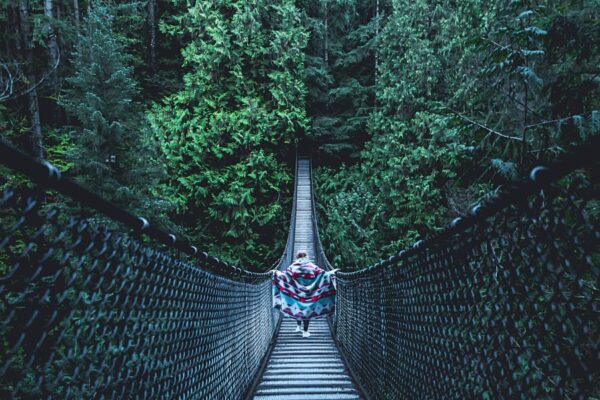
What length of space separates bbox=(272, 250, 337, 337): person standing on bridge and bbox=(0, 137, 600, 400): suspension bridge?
2.65 m

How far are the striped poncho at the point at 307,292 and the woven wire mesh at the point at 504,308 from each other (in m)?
2.93

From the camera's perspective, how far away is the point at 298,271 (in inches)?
217

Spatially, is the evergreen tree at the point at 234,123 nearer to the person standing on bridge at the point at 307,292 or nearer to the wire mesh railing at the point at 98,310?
the person standing on bridge at the point at 307,292

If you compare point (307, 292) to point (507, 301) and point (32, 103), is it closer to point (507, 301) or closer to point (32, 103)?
point (507, 301)

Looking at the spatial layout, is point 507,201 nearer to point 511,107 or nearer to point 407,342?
point 407,342

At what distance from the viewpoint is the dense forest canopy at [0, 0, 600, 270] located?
7.68 metres

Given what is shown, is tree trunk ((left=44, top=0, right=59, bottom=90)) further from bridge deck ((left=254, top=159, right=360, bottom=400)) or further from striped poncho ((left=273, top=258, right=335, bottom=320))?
bridge deck ((left=254, top=159, right=360, bottom=400))

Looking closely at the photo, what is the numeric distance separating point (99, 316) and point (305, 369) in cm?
328

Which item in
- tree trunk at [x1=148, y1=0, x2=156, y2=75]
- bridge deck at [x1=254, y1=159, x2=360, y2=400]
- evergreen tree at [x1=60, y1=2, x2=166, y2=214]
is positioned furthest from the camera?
tree trunk at [x1=148, y1=0, x2=156, y2=75]

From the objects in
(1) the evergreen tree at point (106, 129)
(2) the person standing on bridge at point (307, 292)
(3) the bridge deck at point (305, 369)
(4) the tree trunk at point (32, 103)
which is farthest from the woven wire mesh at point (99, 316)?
(4) the tree trunk at point (32, 103)

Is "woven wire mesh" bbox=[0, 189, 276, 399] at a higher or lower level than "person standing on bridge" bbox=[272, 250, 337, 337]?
lower

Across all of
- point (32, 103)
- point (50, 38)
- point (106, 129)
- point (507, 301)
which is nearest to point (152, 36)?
point (50, 38)

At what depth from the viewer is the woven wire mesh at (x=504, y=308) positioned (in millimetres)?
874

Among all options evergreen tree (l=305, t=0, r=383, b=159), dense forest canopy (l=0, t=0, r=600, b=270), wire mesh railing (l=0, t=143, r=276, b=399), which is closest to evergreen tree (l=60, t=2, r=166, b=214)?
dense forest canopy (l=0, t=0, r=600, b=270)
